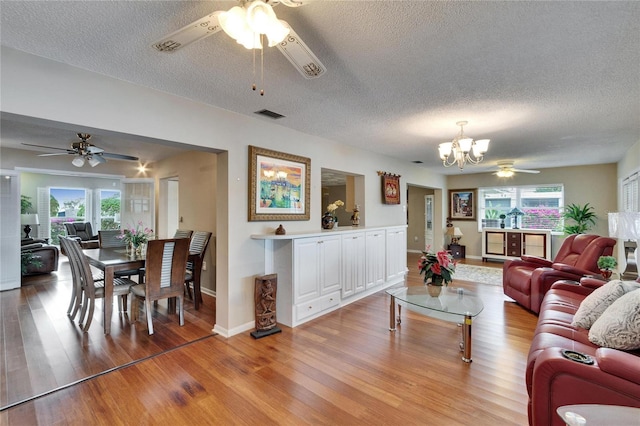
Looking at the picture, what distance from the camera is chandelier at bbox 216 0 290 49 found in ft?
3.98

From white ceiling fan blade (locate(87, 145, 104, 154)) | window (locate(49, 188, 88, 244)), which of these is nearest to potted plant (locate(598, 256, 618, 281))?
white ceiling fan blade (locate(87, 145, 104, 154))

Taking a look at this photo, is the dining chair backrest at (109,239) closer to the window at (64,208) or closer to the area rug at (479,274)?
the window at (64,208)

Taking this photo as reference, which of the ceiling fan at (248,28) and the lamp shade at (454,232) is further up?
the ceiling fan at (248,28)

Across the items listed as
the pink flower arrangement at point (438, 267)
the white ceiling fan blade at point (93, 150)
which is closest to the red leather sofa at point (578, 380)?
the pink flower arrangement at point (438, 267)

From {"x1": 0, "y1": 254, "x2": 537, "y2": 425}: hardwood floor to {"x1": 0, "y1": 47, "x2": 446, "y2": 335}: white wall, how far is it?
691 mm

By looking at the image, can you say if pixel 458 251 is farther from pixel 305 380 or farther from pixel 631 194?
pixel 305 380

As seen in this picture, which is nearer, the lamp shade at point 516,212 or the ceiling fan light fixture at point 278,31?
the ceiling fan light fixture at point 278,31

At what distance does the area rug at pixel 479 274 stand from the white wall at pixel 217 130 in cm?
279

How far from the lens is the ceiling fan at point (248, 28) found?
47.9 inches

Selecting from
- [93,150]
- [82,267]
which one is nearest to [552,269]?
[82,267]

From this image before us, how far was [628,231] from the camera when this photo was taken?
9.26 feet

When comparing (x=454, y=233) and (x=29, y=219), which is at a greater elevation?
(x=29, y=219)

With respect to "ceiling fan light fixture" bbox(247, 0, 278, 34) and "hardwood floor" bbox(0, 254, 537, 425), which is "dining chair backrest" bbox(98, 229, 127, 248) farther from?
"ceiling fan light fixture" bbox(247, 0, 278, 34)

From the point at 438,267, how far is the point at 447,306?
420 millimetres
